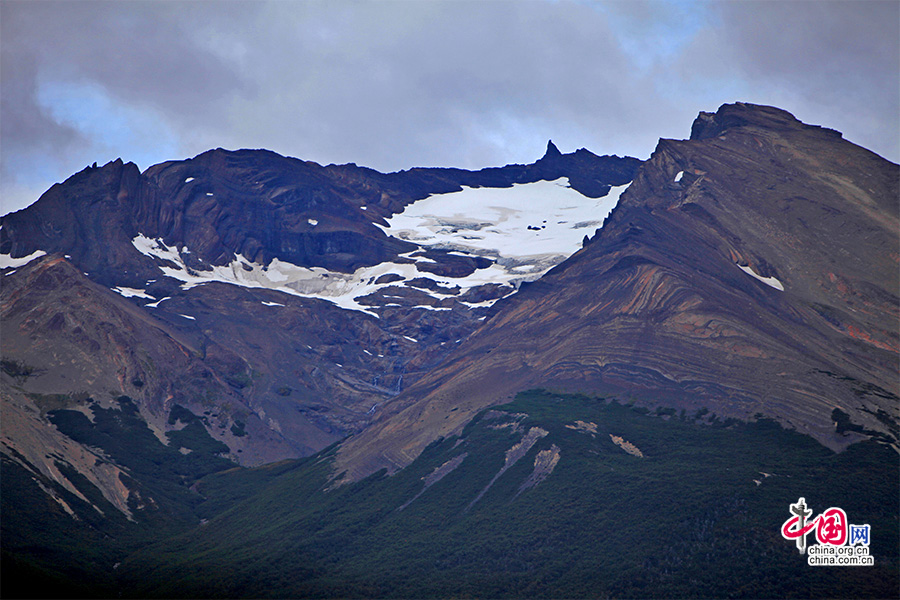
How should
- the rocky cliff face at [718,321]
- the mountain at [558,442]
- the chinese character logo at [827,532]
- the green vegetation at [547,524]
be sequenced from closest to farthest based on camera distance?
1. the chinese character logo at [827,532]
2. the green vegetation at [547,524]
3. the mountain at [558,442]
4. the rocky cliff face at [718,321]

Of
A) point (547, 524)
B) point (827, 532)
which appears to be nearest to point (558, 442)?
point (547, 524)

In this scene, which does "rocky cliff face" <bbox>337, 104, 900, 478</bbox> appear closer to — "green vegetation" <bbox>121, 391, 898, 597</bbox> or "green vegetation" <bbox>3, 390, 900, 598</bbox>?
"green vegetation" <bbox>3, 390, 900, 598</bbox>

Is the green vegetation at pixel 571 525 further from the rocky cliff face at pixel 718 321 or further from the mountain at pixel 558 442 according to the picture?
the rocky cliff face at pixel 718 321

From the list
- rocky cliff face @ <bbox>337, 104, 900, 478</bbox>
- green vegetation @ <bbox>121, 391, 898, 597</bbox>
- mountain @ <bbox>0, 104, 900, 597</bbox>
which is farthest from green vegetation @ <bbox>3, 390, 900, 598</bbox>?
rocky cliff face @ <bbox>337, 104, 900, 478</bbox>

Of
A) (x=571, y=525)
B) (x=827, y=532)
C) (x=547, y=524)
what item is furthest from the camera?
(x=547, y=524)

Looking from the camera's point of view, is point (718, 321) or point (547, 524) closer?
point (547, 524)

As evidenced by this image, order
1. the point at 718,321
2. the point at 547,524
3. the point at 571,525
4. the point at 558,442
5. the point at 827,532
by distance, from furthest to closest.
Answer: the point at 718,321 < the point at 558,442 < the point at 547,524 < the point at 571,525 < the point at 827,532

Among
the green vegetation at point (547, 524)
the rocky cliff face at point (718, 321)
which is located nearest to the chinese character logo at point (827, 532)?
the green vegetation at point (547, 524)

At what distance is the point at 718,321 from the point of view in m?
152

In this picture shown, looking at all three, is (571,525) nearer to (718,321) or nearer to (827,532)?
(827,532)

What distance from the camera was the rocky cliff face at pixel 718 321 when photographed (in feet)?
459

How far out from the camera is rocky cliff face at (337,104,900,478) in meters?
140

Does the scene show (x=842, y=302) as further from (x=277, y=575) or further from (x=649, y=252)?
(x=277, y=575)

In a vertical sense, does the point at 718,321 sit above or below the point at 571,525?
above
